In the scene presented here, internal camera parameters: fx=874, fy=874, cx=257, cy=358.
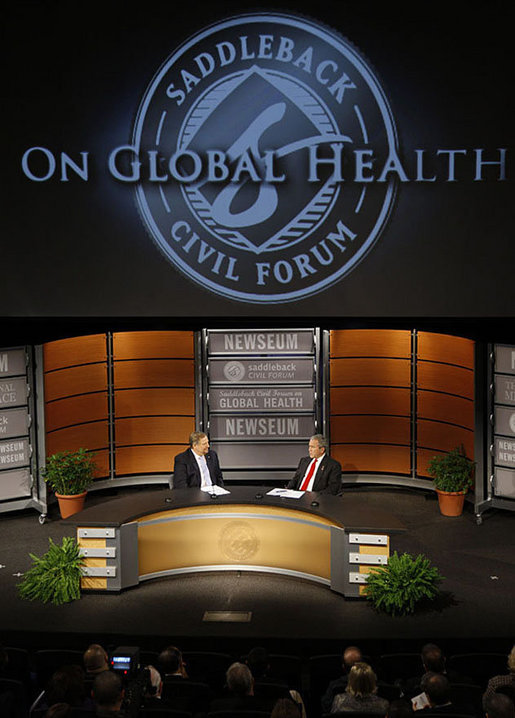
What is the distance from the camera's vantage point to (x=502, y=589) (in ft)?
23.5

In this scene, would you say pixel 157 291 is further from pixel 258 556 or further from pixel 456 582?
pixel 456 582

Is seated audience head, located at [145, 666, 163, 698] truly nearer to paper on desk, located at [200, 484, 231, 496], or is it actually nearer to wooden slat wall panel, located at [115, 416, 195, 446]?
paper on desk, located at [200, 484, 231, 496]

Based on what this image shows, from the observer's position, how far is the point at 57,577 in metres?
7.01

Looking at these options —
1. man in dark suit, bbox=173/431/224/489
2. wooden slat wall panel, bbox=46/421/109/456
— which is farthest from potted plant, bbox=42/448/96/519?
man in dark suit, bbox=173/431/224/489

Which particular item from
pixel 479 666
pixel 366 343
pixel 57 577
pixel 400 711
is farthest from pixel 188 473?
pixel 400 711

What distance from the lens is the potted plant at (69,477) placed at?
9.08 metres

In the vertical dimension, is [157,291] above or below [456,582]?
above

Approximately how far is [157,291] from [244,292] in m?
0.76

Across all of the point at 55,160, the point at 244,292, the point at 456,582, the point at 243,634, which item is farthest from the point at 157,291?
the point at 456,582

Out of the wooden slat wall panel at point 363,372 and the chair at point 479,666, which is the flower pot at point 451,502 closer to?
the wooden slat wall panel at point 363,372

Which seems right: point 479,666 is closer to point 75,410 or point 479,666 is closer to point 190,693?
point 190,693

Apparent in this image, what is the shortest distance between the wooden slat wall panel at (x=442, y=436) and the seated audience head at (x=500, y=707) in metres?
5.61

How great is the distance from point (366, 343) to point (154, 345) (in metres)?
2.46

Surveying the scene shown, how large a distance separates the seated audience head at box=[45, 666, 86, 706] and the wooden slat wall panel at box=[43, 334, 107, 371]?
5252 millimetres
